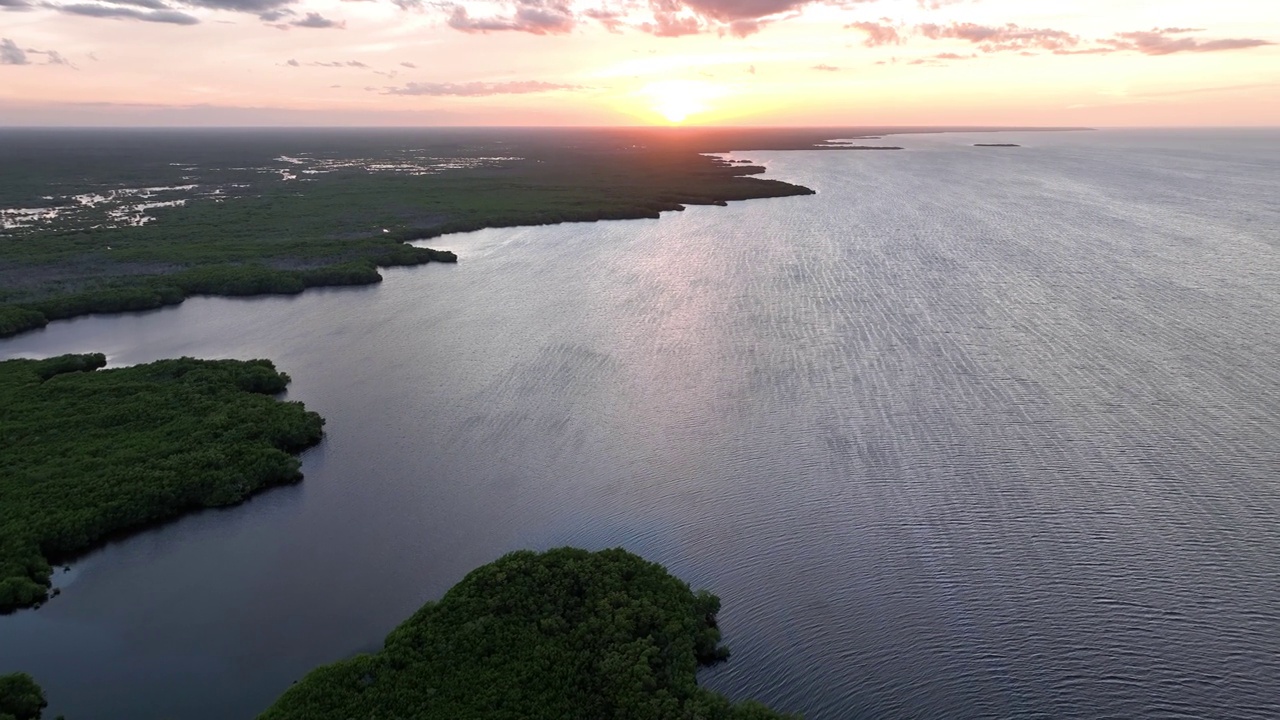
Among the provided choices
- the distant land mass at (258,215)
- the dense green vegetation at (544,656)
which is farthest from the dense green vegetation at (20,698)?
the distant land mass at (258,215)

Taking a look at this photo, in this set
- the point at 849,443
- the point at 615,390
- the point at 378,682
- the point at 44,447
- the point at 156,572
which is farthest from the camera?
the point at 615,390

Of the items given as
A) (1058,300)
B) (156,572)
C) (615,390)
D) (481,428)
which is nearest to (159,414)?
(156,572)

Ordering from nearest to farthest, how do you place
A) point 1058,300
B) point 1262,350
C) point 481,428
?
point 481,428, point 1262,350, point 1058,300

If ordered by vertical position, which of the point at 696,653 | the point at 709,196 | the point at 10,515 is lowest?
the point at 696,653

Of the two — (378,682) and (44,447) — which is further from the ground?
(44,447)

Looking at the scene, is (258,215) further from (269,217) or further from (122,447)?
(122,447)

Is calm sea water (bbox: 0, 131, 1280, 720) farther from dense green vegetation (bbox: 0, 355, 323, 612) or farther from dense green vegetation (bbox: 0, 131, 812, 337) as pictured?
dense green vegetation (bbox: 0, 131, 812, 337)

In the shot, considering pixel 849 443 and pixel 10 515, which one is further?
pixel 849 443

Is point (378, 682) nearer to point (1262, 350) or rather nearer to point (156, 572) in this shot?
point (156, 572)
